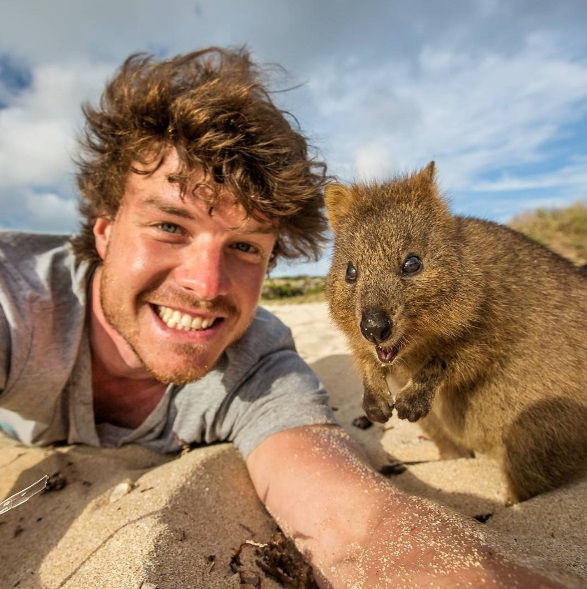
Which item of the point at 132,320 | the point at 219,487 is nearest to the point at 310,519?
the point at 219,487

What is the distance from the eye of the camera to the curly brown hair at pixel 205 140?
3314 mm

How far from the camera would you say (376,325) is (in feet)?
7.63

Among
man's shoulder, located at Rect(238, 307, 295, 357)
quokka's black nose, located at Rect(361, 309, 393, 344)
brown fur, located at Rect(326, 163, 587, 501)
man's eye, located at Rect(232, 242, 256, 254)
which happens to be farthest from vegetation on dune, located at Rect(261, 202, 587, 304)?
quokka's black nose, located at Rect(361, 309, 393, 344)

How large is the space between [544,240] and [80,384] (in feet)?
43.4

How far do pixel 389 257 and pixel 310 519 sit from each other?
146cm

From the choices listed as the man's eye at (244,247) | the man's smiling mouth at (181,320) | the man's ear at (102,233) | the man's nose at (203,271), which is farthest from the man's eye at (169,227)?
the man's ear at (102,233)

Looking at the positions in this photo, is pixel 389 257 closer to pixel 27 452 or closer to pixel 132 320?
pixel 132 320

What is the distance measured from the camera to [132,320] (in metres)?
3.14

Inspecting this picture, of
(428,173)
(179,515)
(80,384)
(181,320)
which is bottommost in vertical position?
(179,515)

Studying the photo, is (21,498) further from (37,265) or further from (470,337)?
(470,337)

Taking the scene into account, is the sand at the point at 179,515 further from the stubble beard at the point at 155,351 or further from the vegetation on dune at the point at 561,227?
the vegetation on dune at the point at 561,227

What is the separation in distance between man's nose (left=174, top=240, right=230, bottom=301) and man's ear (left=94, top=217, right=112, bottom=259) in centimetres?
99

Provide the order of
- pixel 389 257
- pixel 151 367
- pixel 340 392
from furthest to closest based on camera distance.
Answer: pixel 340 392
pixel 151 367
pixel 389 257

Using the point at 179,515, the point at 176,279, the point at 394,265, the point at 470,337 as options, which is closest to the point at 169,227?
the point at 176,279
